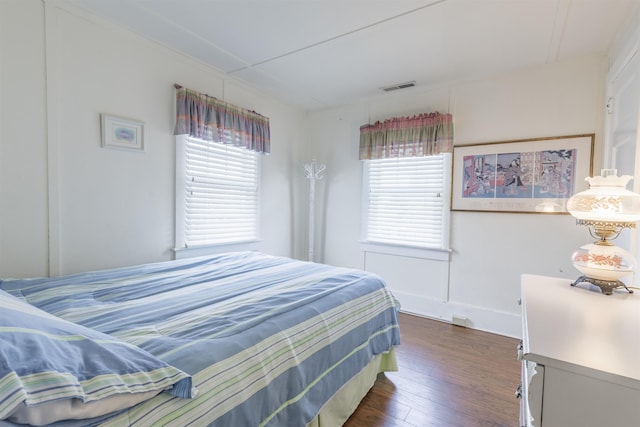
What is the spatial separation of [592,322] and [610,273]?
1.57 ft

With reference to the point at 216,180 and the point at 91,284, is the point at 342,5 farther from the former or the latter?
the point at 91,284

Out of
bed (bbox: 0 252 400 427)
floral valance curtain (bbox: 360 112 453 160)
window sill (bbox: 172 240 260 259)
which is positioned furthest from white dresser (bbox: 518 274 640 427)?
window sill (bbox: 172 240 260 259)

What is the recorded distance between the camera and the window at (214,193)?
2742 mm

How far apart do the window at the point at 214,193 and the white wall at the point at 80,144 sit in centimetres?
11

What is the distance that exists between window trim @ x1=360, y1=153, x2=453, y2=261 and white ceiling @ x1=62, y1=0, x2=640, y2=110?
3.32 ft

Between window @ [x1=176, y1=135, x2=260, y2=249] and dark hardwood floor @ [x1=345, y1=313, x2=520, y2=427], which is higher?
window @ [x1=176, y1=135, x2=260, y2=249]

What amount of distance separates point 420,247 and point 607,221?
2000 mm

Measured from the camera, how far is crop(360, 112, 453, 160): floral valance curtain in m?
3.09

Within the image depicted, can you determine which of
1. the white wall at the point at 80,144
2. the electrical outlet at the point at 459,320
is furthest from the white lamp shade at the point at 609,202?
the white wall at the point at 80,144

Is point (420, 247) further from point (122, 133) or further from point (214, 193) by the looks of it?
point (122, 133)

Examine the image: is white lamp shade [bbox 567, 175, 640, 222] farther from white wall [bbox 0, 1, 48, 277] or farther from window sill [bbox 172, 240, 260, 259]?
white wall [bbox 0, 1, 48, 277]

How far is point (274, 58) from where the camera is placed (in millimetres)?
2695

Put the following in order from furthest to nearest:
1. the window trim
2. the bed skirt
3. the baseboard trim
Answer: the window trim < the baseboard trim < the bed skirt

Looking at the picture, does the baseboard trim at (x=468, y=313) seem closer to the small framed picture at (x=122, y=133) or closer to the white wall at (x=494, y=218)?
the white wall at (x=494, y=218)
